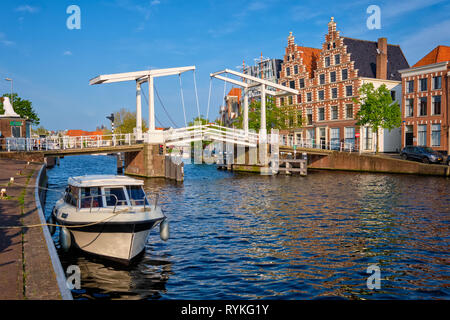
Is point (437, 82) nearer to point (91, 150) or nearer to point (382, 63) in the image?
point (382, 63)

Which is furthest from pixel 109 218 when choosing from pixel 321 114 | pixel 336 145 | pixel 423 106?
pixel 321 114

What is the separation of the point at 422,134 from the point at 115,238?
37.9m

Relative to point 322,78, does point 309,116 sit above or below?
below

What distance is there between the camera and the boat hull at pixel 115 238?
1025 centimetres

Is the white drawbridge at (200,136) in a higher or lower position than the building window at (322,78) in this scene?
lower

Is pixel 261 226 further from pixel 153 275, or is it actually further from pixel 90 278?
pixel 90 278

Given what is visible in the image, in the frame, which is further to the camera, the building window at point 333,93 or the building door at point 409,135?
the building window at point 333,93

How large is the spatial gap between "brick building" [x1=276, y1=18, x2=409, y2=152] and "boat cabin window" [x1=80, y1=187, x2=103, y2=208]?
36443 mm

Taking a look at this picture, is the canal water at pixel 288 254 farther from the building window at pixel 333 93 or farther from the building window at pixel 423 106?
the building window at pixel 333 93

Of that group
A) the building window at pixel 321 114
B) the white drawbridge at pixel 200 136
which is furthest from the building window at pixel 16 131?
the building window at pixel 321 114

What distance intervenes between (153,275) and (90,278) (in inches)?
60.4

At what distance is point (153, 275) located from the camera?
976 cm

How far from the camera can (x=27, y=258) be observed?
7.80m

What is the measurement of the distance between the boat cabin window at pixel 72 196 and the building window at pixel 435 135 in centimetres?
3663
